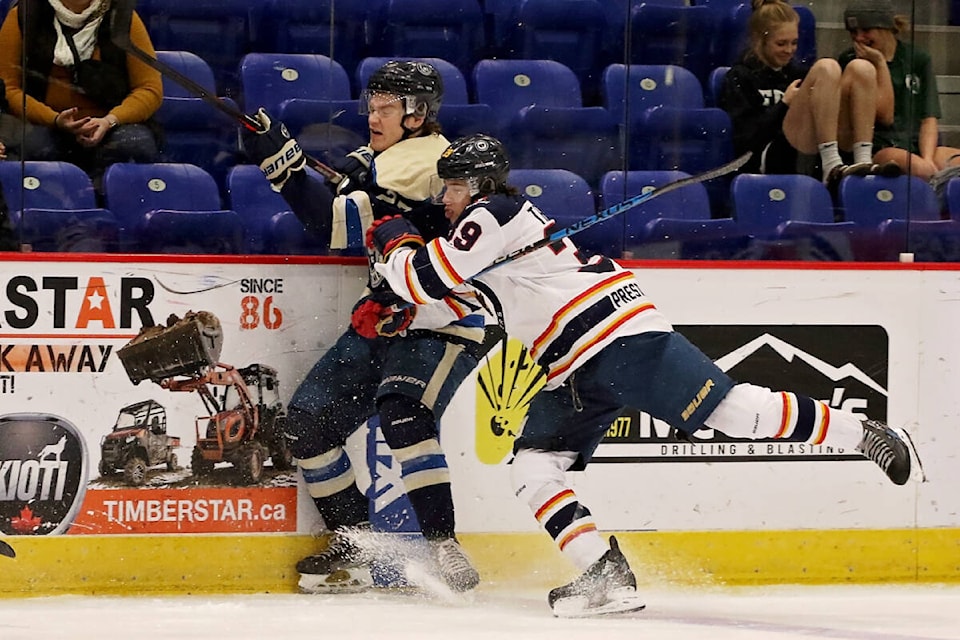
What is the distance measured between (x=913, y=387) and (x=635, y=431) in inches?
32.8

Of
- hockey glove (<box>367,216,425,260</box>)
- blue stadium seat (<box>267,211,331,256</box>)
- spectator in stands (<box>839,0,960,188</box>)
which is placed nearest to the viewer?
hockey glove (<box>367,216,425,260</box>)

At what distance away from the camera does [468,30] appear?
14.0 feet

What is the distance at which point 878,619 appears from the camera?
392cm

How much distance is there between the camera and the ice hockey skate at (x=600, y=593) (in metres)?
3.86

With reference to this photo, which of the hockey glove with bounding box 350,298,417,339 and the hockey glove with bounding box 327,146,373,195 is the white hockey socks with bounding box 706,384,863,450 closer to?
the hockey glove with bounding box 350,298,417,339

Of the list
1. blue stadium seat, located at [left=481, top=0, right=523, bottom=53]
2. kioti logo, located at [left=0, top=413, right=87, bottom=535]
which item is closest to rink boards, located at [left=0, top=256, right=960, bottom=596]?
kioti logo, located at [left=0, top=413, right=87, bottom=535]

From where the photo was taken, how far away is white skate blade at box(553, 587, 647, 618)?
12.7ft

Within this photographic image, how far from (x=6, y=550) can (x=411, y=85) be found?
163cm

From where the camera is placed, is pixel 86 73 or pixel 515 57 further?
pixel 515 57

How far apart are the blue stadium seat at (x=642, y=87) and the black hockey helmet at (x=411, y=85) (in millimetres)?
515

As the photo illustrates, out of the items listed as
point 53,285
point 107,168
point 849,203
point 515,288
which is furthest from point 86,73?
point 849,203

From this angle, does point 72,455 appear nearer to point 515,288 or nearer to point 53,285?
point 53,285

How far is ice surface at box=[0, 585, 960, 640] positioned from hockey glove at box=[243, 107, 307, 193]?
1.13m

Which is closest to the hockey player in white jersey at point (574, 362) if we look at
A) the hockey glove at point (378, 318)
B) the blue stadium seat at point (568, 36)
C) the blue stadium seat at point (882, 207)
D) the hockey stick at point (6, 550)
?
the hockey glove at point (378, 318)
